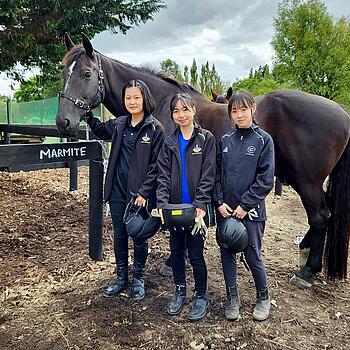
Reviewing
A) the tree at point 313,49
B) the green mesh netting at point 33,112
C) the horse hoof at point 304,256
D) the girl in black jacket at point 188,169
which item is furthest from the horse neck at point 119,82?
the tree at point 313,49

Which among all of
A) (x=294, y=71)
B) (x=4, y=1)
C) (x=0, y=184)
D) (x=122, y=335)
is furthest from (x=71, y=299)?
(x=294, y=71)

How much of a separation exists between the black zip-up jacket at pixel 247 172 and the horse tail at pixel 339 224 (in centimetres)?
108

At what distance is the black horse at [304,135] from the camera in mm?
3152

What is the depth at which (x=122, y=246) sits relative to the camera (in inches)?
114

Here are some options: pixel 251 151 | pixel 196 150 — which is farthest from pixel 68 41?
pixel 251 151

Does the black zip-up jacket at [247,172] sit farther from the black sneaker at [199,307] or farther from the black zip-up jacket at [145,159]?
the black sneaker at [199,307]

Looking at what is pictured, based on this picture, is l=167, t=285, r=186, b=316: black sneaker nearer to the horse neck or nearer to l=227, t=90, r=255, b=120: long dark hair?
l=227, t=90, r=255, b=120: long dark hair

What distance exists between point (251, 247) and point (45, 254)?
2.17 metres

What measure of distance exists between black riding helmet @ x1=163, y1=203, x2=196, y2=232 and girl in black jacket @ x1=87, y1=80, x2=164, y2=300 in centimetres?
30

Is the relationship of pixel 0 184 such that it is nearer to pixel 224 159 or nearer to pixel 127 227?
pixel 127 227

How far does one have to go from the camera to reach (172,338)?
235 cm

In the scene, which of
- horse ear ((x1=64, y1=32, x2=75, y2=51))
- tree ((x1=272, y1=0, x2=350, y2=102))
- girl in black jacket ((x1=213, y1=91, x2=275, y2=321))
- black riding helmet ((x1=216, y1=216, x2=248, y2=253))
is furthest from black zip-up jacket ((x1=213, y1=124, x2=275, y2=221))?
tree ((x1=272, y1=0, x2=350, y2=102))

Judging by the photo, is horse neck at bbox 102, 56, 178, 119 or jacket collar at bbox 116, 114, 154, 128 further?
horse neck at bbox 102, 56, 178, 119

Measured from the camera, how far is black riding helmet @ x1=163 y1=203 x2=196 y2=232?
2344mm
